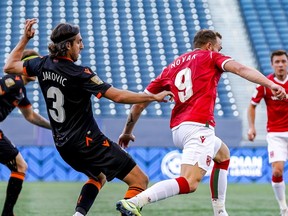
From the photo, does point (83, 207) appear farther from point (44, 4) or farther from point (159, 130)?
point (44, 4)

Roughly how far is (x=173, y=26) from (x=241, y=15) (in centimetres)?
276

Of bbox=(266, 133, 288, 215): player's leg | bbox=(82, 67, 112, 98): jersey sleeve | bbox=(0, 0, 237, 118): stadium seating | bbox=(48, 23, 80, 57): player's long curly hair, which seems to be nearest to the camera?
bbox=(82, 67, 112, 98): jersey sleeve

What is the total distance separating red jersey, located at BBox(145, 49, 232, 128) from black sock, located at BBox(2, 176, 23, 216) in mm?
1968

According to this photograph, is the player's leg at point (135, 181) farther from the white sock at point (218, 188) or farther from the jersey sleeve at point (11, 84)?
the jersey sleeve at point (11, 84)

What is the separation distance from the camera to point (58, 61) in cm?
568

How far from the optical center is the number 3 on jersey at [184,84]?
19.9 feet

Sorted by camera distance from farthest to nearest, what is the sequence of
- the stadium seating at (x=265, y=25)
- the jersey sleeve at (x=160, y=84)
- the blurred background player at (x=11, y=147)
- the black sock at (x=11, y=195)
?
the stadium seating at (x=265, y=25) → the blurred background player at (x=11, y=147) → the black sock at (x=11, y=195) → the jersey sleeve at (x=160, y=84)

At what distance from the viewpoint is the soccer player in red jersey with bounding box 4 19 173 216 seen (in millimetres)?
5562

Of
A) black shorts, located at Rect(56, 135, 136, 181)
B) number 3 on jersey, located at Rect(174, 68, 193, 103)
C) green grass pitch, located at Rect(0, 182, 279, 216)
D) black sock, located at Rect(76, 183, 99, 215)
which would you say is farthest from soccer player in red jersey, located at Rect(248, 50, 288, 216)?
black shorts, located at Rect(56, 135, 136, 181)

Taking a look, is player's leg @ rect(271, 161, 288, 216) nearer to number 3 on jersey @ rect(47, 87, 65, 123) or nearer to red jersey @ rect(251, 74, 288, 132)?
red jersey @ rect(251, 74, 288, 132)

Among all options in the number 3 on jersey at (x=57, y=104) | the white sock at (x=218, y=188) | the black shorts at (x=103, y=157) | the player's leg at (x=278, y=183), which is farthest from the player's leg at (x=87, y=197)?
the player's leg at (x=278, y=183)

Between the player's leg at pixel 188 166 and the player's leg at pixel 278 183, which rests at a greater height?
the player's leg at pixel 188 166

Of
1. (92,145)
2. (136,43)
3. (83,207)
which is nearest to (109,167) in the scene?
(92,145)

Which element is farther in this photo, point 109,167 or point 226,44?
point 226,44
